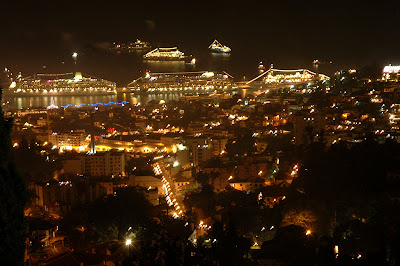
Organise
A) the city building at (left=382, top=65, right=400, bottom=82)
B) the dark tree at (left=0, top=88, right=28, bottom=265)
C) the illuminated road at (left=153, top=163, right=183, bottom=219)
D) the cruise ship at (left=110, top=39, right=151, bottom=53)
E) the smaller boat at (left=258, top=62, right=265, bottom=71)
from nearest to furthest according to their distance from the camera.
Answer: the dark tree at (left=0, top=88, right=28, bottom=265) < the illuminated road at (left=153, top=163, right=183, bottom=219) < the city building at (left=382, top=65, right=400, bottom=82) < the smaller boat at (left=258, top=62, right=265, bottom=71) < the cruise ship at (left=110, top=39, right=151, bottom=53)

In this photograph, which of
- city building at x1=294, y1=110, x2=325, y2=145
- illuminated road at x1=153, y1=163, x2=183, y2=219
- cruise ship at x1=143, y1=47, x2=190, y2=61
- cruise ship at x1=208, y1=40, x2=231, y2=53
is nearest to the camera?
illuminated road at x1=153, y1=163, x2=183, y2=219

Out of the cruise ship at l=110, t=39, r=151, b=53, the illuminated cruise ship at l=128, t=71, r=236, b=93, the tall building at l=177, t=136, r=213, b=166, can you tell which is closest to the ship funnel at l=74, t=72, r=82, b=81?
the illuminated cruise ship at l=128, t=71, r=236, b=93

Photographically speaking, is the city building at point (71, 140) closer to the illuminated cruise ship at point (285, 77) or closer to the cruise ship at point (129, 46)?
the illuminated cruise ship at point (285, 77)

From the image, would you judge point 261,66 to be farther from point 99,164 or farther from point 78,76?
point 99,164

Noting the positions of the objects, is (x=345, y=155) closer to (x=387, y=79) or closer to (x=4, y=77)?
(x=387, y=79)

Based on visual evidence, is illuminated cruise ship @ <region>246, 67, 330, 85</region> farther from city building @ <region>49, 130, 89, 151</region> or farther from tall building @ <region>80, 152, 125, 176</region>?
tall building @ <region>80, 152, 125, 176</region>

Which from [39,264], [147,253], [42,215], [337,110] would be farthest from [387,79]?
[147,253]
